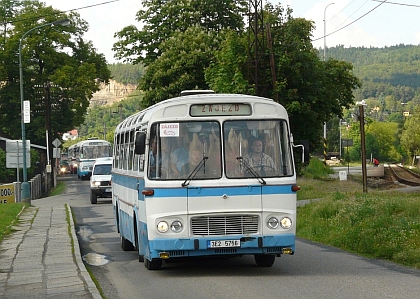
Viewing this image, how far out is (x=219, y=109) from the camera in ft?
44.5

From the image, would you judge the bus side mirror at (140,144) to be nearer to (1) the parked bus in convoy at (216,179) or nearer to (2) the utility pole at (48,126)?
(1) the parked bus in convoy at (216,179)

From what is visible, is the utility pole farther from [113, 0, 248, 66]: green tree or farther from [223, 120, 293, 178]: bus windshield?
[223, 120, 293, 178]: bus windshield

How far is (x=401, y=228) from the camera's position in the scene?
1752cm

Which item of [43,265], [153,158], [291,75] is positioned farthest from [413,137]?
[153,158]

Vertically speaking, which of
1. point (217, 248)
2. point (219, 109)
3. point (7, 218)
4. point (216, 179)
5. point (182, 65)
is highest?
point (182, 65)

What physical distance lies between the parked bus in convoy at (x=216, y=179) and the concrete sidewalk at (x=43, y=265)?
4.91ft

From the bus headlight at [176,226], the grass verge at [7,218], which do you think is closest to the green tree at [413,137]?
the grass verge at [7,218]

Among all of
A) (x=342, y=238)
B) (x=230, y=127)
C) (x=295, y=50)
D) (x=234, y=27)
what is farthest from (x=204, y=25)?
(x=230, y=127)

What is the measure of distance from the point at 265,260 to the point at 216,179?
1.99 meters

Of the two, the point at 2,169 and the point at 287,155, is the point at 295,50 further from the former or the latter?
the point at 287,155

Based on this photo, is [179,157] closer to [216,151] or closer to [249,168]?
[216,151]

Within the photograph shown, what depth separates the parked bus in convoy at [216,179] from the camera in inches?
511

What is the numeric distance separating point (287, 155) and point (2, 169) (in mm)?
54299

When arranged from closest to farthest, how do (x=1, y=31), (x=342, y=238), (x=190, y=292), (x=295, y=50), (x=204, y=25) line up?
1. (x=190, y=292)
2. (x=342, y=238)
3. (x=295, y=50)
4. (x=204, y=25)
5. (x=1, y=31)
